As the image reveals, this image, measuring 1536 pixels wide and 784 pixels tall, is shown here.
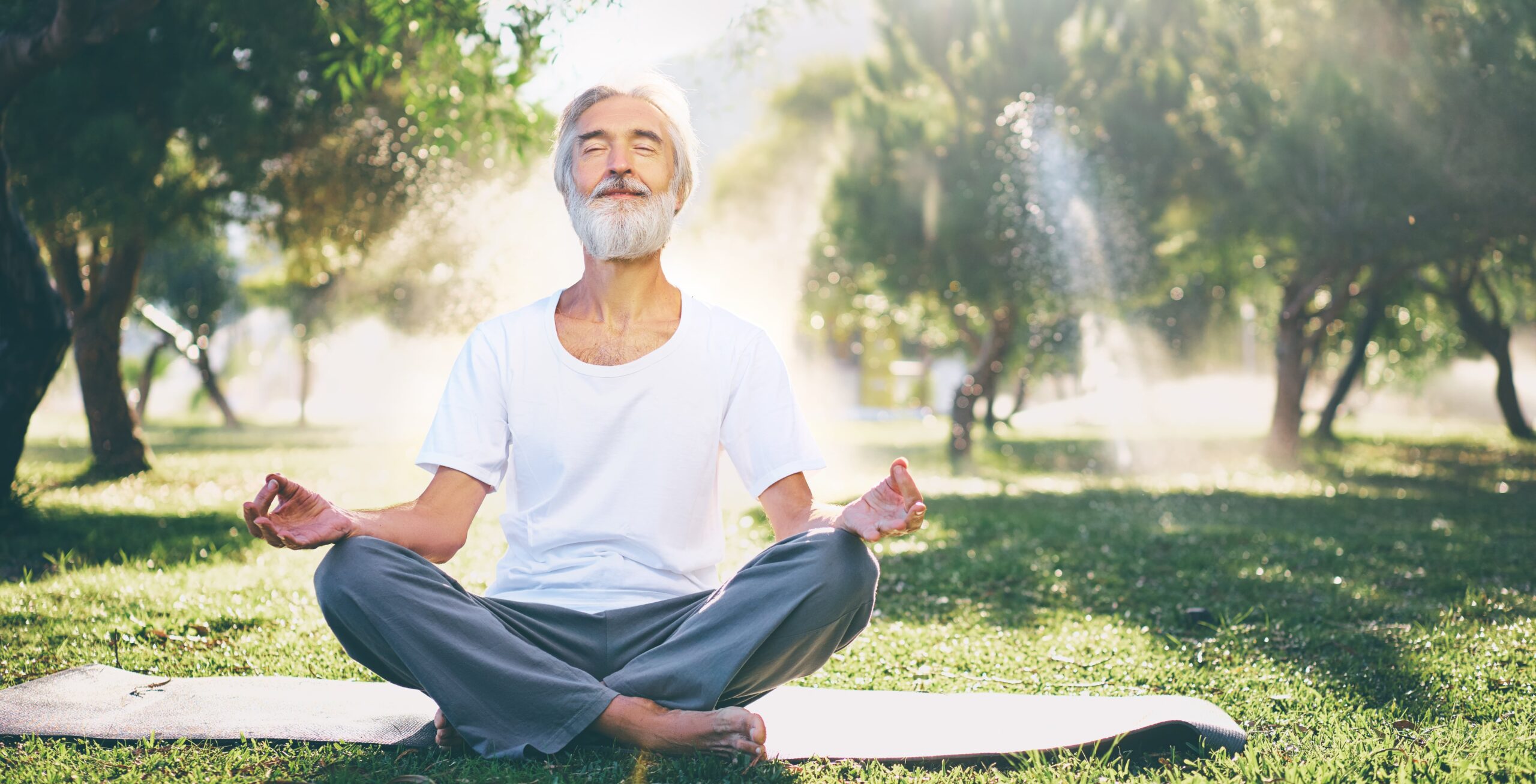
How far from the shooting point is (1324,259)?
14148 mm

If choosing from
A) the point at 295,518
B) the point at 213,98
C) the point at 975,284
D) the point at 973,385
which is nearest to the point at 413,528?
the point at 295,518

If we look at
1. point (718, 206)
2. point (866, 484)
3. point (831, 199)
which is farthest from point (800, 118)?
point (866, 484)

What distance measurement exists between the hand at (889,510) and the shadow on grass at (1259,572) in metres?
2.36

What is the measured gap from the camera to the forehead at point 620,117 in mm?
3559

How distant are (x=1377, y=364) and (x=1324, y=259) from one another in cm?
2899

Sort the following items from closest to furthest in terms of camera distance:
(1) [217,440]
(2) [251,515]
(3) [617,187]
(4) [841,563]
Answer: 1. (2) [251,515]
2. (4) [841,563]
3. (3) [617,187]
4. (1) [217,440]

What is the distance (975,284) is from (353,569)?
14922 mm

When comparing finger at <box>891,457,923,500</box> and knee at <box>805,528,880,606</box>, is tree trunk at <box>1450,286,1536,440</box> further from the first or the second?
finger at <box>891,457,923,500</box>

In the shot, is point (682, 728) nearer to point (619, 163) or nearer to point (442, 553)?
point (442, 553)

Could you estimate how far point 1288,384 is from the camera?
59.2ft

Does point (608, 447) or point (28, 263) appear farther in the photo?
point (28, 263)

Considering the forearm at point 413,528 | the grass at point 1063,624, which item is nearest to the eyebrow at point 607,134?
the forearm at point 413,528

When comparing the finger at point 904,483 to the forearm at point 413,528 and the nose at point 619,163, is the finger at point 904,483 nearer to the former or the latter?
the forearm at point 413,528

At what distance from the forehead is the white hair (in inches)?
0.7
